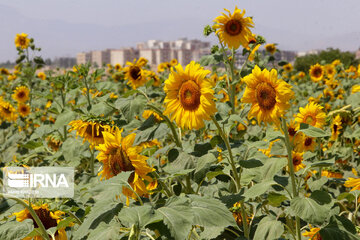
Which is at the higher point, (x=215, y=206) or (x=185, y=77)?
(x=185, y=77)

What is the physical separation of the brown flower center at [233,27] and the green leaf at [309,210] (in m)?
1.59

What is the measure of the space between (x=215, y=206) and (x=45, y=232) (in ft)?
2.14

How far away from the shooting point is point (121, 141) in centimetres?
156

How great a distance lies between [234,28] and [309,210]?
170 centimetres

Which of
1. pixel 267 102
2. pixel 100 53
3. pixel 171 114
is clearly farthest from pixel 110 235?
pixel 100 53

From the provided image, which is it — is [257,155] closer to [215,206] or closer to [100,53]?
[215,206]

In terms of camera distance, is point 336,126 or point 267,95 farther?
point 336,126

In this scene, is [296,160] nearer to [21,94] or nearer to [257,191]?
[257,191]

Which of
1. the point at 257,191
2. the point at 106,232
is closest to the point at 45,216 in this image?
the point at 106,232

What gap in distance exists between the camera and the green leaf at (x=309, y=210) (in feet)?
4.56

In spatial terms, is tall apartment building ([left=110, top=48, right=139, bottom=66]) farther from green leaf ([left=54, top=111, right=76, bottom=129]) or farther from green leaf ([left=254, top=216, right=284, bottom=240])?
green leaf ([left=254, top=216, right=284, bottom=240])

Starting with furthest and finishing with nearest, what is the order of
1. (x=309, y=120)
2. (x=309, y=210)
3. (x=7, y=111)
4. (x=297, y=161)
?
(x=7, y=111)
(x=297, y=161)
(x=309, y=120)
(x=309, y=210)

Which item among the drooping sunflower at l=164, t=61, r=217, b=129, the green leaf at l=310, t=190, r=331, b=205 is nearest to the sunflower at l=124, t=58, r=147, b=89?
the drooping sunflower at l=164, t=61, r=217, b=129

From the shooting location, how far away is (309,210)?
4.65 feet
